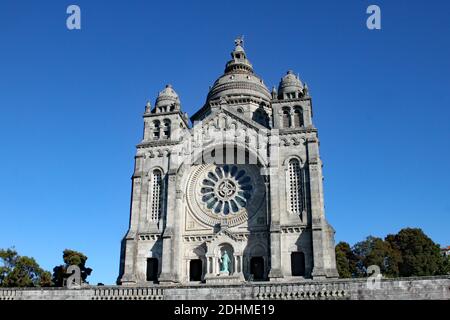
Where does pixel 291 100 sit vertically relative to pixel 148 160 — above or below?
above

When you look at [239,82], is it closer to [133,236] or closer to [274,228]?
[274,228]

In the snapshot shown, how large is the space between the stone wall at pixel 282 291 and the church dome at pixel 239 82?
28.2 m

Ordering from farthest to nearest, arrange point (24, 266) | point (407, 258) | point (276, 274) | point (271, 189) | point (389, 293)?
point (407, 258) → point (24, 266) → point (271, 189) → point (276, 274) → point (389, 293)

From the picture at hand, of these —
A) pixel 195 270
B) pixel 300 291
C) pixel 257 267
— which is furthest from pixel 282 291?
pixel 195 270

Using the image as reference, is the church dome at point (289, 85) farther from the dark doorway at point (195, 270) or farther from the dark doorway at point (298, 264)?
the dark doorway at point (195, 270)

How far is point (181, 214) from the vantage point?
42188mm

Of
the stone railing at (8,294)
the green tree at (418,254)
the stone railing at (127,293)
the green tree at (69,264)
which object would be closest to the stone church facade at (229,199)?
the stone railing at (127,293)

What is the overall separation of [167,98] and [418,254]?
1487 inches

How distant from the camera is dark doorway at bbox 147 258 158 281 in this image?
40531 mm

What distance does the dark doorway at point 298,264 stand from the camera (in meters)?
37.6

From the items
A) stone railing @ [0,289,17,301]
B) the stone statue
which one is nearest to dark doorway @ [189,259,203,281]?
the stone statue
